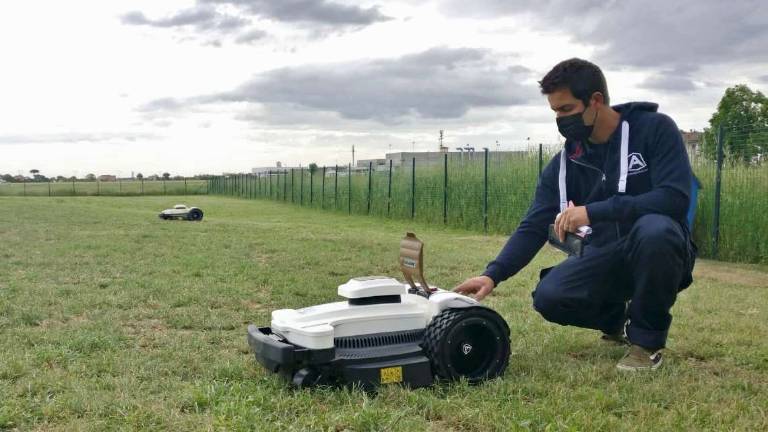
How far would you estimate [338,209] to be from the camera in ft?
90.5

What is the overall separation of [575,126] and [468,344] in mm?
1285

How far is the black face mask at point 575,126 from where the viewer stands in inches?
147

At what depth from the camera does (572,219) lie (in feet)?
11.6

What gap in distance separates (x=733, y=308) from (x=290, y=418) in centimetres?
443

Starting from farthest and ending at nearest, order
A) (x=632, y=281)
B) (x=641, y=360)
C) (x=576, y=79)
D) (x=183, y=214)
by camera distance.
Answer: (x=183, y=214) → (x=632, y=281) → (x=641, y=360) → (x=576, y=79)

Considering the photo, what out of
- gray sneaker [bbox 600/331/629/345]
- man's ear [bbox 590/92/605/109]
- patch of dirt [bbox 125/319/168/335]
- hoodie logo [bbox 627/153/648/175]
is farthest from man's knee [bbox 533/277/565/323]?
patch of dirt [bbox 125/319/168/335]

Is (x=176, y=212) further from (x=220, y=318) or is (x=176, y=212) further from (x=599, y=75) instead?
(x=599, y=75)

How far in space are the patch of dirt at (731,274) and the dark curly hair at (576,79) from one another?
5091 mm

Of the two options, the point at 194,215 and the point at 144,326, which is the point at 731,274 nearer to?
the point at 144,326

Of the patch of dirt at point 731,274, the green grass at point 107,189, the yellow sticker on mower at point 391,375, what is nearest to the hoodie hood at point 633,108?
the yellow sticker on mower at point 391,375

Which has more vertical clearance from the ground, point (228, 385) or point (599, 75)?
point (599, 75)

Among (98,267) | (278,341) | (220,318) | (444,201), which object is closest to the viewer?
(278,341)

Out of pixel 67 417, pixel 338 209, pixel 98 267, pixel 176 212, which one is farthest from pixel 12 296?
pixel 338 209

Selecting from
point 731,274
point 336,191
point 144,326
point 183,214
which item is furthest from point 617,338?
point 336,191
